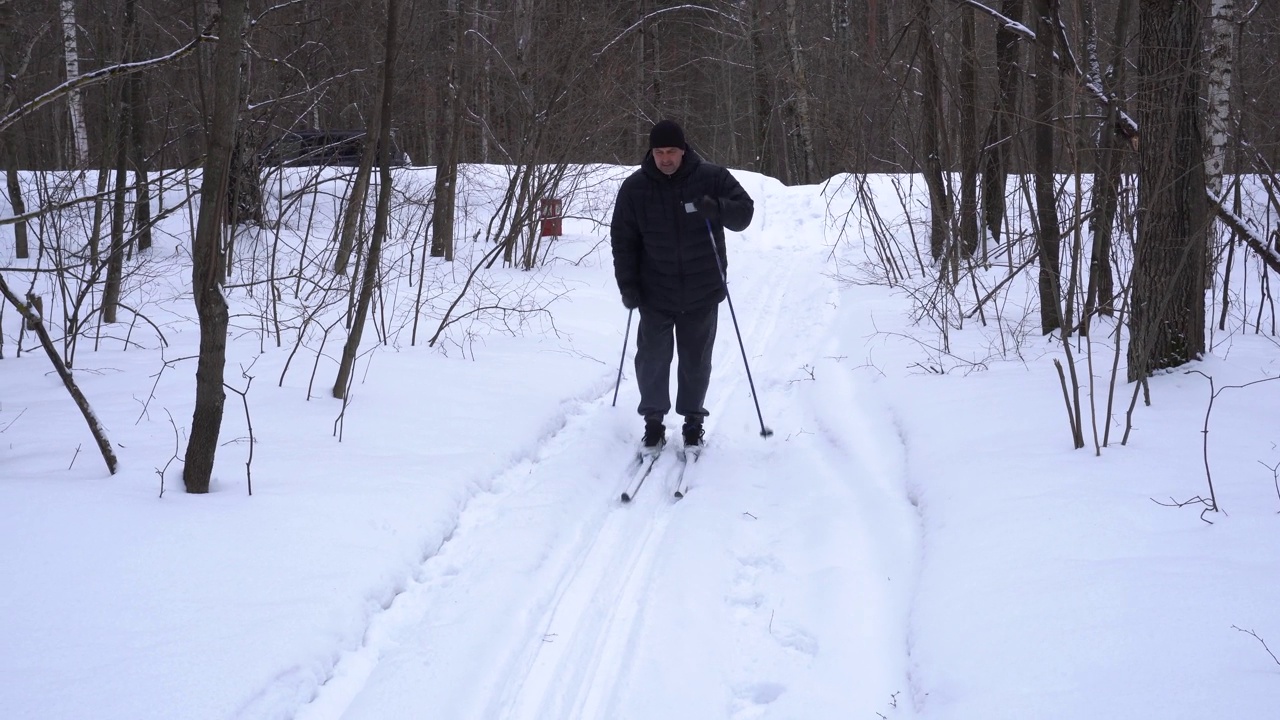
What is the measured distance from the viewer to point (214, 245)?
143 inches

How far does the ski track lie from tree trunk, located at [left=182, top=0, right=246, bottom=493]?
1.10m

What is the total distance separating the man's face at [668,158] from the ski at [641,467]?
165 cm

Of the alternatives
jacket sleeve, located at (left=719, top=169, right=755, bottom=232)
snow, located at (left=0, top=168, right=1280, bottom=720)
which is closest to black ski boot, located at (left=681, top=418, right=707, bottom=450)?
snow, located at (left=0, top=168, right=1280, bottom=720)

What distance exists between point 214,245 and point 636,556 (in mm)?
2177

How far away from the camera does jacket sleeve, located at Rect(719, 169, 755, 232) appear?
5.21m

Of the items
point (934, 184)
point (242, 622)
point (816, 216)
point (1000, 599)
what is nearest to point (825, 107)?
point (934, 184)

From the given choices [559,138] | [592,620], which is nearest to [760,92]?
[559,138]

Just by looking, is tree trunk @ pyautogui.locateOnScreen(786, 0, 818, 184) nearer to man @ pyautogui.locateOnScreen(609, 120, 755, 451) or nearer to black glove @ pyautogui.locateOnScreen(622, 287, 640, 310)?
man @ pyautogui.locateOnScreen(609, 120, 755, 451)

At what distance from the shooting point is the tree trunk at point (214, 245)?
3533mm

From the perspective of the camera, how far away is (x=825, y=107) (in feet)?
41.0

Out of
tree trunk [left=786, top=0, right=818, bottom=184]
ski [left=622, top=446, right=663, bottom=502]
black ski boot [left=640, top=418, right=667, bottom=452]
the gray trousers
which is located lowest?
ski [left=622, top=446, right=663, bottom=502]

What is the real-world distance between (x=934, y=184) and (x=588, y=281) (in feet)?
15.1

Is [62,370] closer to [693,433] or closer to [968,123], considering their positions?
[693,433]

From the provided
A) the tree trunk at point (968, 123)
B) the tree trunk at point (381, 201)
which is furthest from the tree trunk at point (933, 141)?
the tree trunk at point (381, 201)
